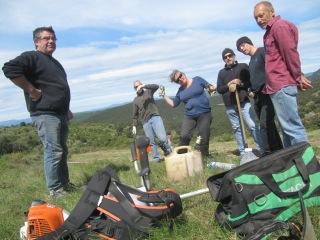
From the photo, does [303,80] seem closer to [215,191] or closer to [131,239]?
[215,191]

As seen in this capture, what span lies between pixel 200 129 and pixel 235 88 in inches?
41.2

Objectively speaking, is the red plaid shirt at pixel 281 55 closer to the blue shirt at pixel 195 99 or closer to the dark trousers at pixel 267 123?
the dark trousers at pixel 267 123

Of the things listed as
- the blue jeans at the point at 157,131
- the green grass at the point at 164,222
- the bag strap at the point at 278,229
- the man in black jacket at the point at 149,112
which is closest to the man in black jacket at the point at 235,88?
the green grass at the point at 164,222

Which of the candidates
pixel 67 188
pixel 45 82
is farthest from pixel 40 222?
pixel 45 82

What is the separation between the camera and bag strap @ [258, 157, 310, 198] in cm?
271

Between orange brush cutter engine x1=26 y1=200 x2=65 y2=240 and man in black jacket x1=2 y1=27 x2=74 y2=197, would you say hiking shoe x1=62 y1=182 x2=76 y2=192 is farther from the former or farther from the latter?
orange brush cutter engine x1=26 y1=200 x2=65 y2=240

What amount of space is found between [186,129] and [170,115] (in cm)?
5121

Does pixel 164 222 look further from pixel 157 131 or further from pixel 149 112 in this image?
pixel 149 112

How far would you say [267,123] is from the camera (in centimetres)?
537

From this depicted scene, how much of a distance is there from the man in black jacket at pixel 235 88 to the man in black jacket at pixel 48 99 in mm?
3049

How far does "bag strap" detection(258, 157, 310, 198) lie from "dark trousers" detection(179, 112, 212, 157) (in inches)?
143

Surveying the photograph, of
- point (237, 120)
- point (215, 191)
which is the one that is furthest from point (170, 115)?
point (215, 191)

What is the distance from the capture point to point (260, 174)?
9.02ft

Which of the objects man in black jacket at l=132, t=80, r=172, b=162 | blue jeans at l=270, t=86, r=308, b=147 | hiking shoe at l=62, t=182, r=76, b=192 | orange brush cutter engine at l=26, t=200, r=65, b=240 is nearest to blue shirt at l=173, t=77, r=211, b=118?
man in black jacket at l=132, t=80, r=172, b=162
